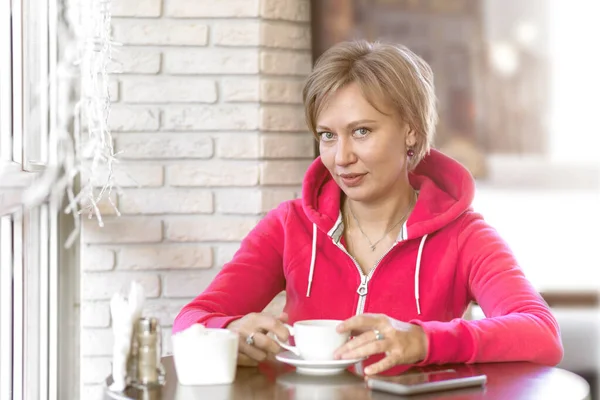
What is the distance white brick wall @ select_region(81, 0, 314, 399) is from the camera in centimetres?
274

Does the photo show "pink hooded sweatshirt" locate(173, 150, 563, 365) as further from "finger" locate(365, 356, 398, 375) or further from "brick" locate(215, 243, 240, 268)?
"brick" locate(215, 243, 240, 268)

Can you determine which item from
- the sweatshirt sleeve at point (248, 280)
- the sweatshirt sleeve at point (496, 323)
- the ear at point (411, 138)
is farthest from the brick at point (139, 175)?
the sweatshirt sleeve at point (496, 323)

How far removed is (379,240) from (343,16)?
→ 1.23 meters

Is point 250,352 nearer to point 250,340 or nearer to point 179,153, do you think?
point 250,340

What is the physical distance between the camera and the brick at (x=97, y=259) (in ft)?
8.99

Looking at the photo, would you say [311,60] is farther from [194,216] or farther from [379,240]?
[379,240]

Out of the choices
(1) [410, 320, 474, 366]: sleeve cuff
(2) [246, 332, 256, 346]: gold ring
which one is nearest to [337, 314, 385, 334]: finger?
(1) [410, 320, 474, 366]: sleeve cuff

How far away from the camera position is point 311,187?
2.19m

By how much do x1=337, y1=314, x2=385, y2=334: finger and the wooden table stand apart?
0.08 meters

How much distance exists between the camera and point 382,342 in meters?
1.52

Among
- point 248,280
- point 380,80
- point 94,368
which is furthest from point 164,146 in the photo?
point 380,80

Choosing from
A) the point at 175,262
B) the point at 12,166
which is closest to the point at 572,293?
the point at 175,262

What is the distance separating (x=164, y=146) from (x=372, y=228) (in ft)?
2.82

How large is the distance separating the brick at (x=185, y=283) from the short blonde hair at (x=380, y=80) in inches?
32.0
